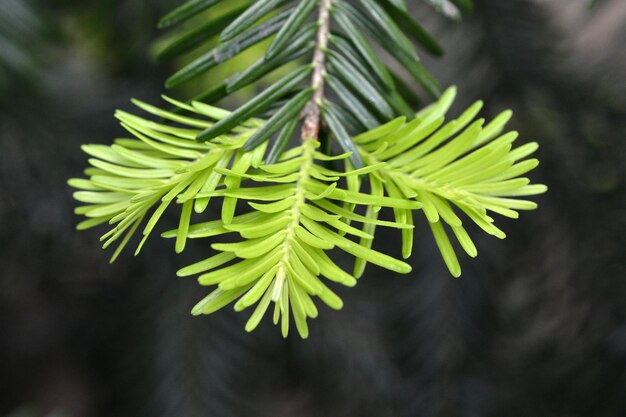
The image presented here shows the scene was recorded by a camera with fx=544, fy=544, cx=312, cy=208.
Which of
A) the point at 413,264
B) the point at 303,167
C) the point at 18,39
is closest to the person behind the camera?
the point at 303,167

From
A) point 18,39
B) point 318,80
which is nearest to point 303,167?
point 318,80

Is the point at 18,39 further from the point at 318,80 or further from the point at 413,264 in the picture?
the point at 413,264

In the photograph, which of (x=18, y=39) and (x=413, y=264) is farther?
(x=413, y=264)

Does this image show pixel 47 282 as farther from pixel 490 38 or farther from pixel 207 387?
pixel 490 38

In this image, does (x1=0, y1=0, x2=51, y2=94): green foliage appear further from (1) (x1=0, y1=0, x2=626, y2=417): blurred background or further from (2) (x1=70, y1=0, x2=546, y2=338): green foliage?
(2) (x1=70, y1=0, x2=546, y2=338): green foliage

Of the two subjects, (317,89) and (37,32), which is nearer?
(317,89)

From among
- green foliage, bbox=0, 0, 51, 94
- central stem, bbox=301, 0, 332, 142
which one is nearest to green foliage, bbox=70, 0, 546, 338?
central stem, bbox=301, 0, 332, 142

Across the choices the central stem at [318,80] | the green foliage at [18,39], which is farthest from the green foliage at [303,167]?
the green foliage at [18,39]

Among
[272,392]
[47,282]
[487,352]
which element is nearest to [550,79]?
[487,352]
